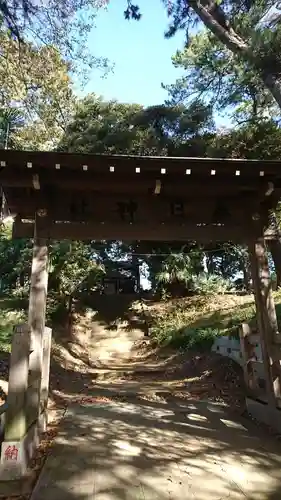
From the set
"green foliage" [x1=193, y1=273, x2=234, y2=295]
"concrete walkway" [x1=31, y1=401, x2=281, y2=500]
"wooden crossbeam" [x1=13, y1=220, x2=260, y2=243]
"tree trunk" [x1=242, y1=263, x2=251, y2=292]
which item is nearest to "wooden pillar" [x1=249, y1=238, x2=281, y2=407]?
"wooden crossbeam" [x1=13, y1=220, x2=260, y2=243]

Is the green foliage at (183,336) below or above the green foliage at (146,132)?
below

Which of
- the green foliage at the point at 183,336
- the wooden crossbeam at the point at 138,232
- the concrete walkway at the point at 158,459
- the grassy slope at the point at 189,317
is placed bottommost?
the concrete walkway at the point at 158,459

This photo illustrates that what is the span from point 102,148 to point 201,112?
465 cm

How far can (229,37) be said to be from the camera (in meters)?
10.1

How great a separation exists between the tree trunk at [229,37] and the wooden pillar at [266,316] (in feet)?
17.8

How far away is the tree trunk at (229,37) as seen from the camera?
30.4 ft

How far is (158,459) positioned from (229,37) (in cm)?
1039

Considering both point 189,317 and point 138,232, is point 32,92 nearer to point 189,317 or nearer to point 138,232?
point 138,232

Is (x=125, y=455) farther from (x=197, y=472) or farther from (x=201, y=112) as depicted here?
(x=201, y=112)

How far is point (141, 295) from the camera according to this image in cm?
1970

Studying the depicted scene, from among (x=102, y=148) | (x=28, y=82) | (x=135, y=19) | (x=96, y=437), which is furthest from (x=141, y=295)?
(x=96, y=437)

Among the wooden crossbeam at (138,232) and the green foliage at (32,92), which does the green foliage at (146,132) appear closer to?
the green foliage at (32,92)

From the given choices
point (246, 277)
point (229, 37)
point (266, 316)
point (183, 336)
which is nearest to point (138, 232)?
point (266, 316)

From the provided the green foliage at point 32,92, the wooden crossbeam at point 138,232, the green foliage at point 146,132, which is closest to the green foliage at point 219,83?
the green foliage at point 146,132
